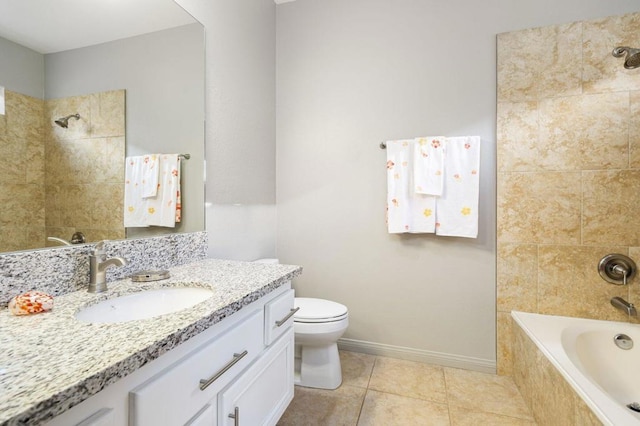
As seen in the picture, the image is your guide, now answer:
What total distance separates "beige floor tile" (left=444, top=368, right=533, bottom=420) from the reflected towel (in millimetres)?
1814

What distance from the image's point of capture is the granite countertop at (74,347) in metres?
0.45

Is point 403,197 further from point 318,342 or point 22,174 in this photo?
point 22,174

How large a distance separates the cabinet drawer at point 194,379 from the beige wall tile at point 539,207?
1.71m

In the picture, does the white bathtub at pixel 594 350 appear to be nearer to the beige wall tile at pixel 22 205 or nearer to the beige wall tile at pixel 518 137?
the beige wall tile at pixel 518 137

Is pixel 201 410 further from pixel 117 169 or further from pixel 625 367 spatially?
pixel 625 367

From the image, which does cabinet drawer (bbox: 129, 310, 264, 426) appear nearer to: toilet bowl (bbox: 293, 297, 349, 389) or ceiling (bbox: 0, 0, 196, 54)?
toilet bowl (bbox: 293, 297, 349, 389)

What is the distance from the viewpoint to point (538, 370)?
1.55 m

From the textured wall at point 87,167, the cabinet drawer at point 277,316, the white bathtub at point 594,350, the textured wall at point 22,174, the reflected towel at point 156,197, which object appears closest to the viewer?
the textured wall at point 22,174

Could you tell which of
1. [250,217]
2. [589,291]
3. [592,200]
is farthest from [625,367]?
[250,217]

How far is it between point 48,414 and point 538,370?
1915mm

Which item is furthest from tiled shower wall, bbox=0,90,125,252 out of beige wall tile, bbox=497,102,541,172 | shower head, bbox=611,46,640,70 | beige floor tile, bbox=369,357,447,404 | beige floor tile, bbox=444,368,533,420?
shower head, bbox=611,46,640,70

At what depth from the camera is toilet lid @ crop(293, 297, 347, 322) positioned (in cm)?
175

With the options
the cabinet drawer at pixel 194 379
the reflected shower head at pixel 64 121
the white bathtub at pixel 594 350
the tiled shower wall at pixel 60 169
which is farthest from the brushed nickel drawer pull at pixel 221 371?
the white bathtub at pixel 594 350

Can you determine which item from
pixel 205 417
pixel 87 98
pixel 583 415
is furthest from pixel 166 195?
pixel 583 415
